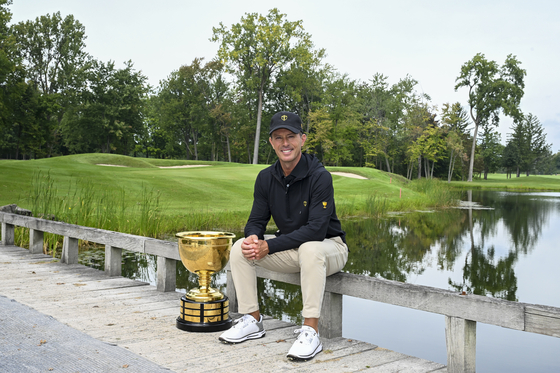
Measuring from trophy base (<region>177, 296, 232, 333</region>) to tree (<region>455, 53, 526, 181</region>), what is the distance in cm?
5204

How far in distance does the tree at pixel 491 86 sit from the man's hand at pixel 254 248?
5217 cm

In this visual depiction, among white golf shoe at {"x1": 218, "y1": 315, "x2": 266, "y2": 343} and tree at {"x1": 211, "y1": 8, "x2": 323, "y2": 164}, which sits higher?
tree at {"x1": 211, "y1": 8, "x2": 323, "y2": 164}

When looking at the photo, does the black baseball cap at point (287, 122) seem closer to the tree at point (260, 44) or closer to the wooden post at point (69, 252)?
the wooden post at point (69, 252)

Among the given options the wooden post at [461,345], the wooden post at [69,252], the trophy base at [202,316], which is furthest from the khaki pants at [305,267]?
the wooden post at [69,252]

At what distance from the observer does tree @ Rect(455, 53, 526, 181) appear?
51156 mm

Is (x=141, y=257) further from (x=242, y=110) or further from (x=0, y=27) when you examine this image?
(x=242, y=110)

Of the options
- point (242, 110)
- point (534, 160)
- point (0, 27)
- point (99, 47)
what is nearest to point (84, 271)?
point (0, 27)

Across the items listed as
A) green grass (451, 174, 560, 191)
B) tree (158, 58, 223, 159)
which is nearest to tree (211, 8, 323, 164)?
tree (158, 58, 223, 159)

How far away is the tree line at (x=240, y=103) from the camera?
39500 millimetres

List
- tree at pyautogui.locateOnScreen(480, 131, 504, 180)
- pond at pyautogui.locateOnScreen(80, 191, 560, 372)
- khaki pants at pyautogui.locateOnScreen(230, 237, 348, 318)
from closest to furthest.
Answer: khaki pants at pyautogui.locateOnScreen(230, 237, 348, 318)
pond at pyautogui.locateOnScreen(80, 191, 560, 372)
tree at pyautogui.locateOnScreen(480, 131, 504, 180)

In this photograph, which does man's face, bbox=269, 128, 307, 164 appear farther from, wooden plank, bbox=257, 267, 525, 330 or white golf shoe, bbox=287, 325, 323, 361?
white golf shoe, bbox=287, 325, 323, 361

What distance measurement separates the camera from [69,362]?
2588mm

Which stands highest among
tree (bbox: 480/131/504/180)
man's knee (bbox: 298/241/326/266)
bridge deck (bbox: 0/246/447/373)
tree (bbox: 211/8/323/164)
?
tree (bbox: 211/8/323/164)

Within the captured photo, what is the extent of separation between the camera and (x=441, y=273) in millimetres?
8438
